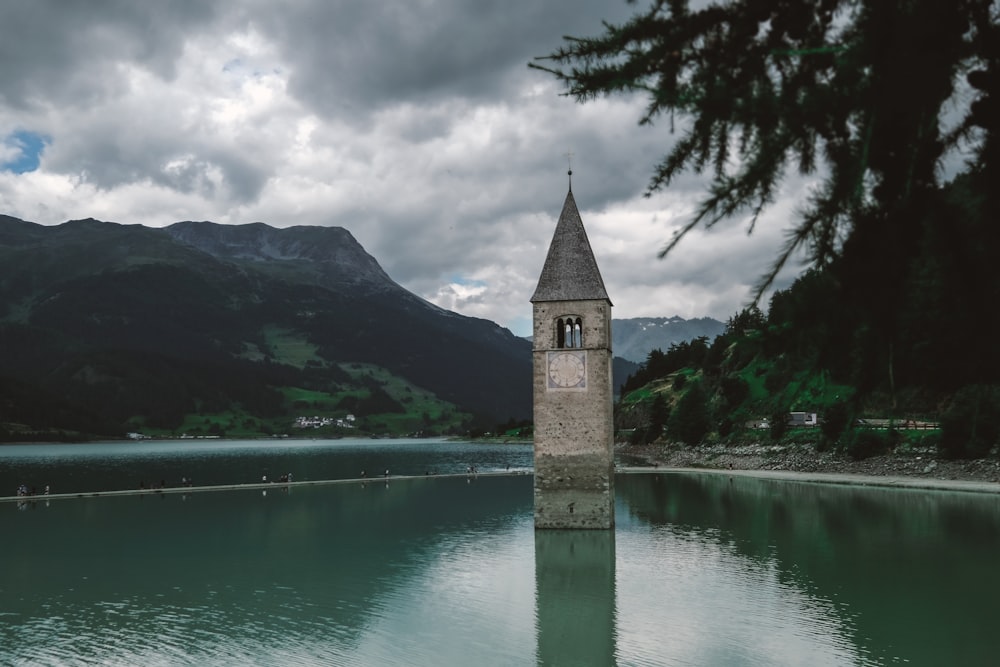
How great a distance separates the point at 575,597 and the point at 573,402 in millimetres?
11847

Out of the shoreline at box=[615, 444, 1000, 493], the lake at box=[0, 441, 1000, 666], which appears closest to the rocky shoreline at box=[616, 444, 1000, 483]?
the shoreline at box=[615, 444, 1000, 493]

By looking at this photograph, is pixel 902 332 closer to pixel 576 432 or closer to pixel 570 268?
pixel 576 432

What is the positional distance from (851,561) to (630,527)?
1312 cm

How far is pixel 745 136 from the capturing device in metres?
4.14

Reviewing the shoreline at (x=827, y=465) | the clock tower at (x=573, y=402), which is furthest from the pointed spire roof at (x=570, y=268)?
the shoreline at (x=827, y=465)

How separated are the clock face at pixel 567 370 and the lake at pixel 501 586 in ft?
26.9

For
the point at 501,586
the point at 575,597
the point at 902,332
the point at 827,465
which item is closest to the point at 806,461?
the point at 827,465

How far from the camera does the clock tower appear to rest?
3841cm

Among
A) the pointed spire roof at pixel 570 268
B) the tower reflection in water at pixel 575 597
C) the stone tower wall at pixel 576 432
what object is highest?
the pointed spire roof at pixel 570 268

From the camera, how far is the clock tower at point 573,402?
126 feet

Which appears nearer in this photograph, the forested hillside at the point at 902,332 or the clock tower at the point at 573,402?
the forested hillside at the point at 902,332

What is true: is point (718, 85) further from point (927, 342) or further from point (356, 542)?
point (356, 542)

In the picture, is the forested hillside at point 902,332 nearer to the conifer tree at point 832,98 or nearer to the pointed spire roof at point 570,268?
the conifer tree at point 832,98

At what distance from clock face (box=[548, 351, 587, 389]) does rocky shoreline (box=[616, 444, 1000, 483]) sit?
4565 cm
